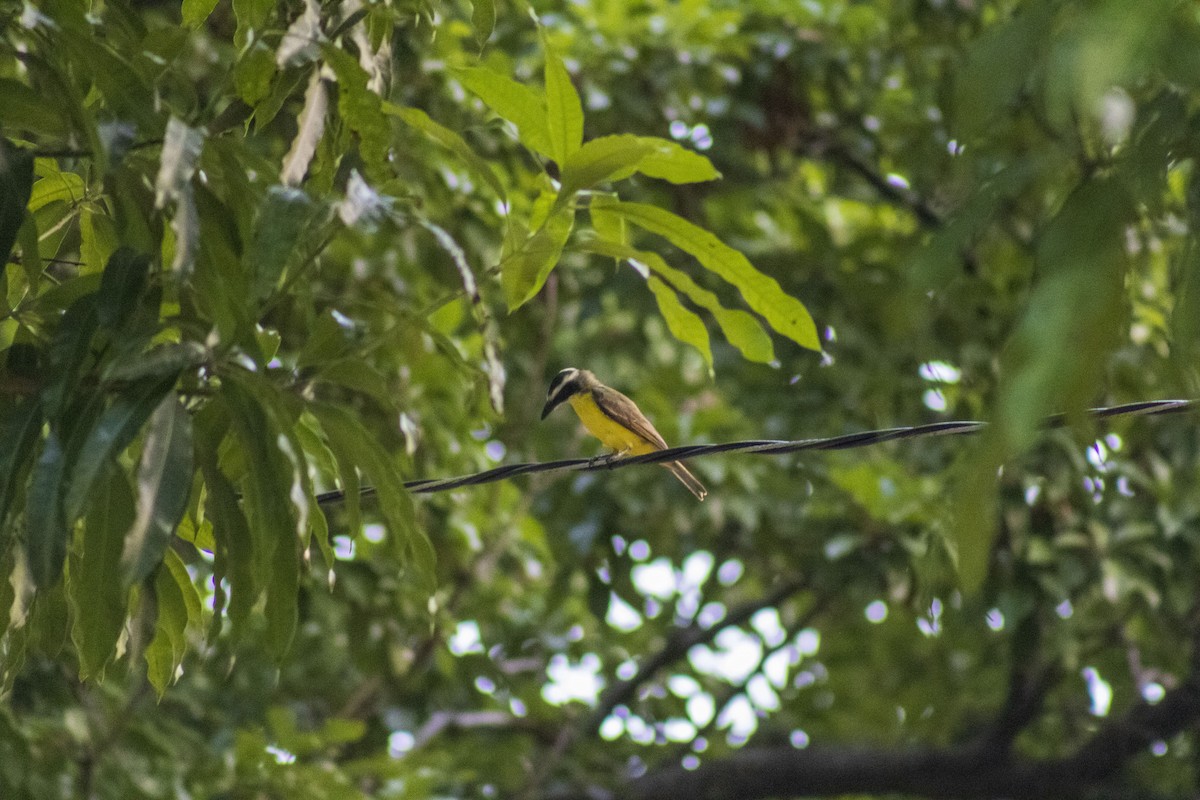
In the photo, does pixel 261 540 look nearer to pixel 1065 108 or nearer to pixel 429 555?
pixel 429 555

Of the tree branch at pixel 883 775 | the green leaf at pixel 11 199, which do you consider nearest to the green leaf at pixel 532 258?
the green leaf at pixel 11 199

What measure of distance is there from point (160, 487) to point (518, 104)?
117 centimetres

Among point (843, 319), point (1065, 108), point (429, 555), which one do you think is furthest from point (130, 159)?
point (843, 319)

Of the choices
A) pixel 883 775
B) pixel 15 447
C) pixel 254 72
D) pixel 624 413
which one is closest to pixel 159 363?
pixel 15 447

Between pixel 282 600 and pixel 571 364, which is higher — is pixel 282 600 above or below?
below

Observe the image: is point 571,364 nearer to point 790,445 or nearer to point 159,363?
point 790,445

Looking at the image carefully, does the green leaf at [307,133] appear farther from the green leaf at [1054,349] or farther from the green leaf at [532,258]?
the green leaf at [1054,349]

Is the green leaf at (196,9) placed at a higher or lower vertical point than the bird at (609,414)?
lower

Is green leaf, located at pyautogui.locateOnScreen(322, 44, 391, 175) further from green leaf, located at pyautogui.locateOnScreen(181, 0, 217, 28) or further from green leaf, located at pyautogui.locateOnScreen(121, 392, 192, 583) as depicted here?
green leaf, located at pyautogui.locateOnScreen(121, 392, 192, 583)

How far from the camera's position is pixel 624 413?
6.18 metres

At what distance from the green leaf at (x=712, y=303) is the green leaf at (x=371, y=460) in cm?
71

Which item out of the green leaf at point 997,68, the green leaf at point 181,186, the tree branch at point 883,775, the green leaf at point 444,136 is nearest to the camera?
the green leaf at point 997,68

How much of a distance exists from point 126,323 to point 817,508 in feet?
17.2

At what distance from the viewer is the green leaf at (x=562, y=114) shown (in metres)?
2.83
